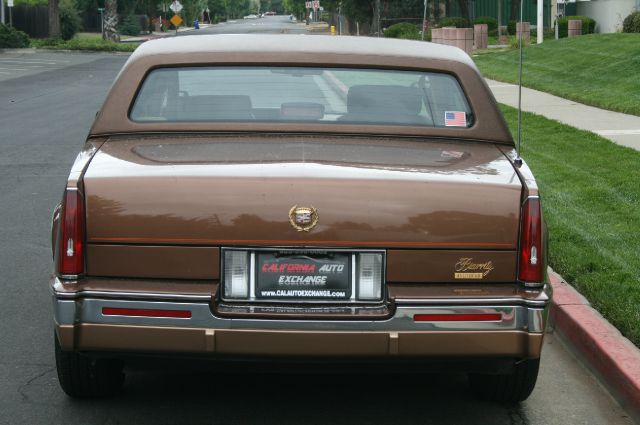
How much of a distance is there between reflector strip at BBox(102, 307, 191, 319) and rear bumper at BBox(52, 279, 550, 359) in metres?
0.01

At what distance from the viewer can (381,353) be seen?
13.9 ft

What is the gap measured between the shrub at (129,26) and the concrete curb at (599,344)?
271ft

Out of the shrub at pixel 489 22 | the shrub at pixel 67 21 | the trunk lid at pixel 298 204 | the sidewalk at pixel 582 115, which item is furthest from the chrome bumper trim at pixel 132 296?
the shrub at pixel 67 21

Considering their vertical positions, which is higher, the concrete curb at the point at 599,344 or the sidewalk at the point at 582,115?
the sidewalk at the point at 582,115

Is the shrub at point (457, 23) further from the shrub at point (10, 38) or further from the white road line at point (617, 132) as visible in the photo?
the white road line at point (617, 132)

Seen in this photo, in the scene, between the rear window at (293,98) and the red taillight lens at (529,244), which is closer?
the red taillight lens at (529,244)

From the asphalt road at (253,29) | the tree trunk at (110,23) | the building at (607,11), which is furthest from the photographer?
the asphalt road at (253,29)

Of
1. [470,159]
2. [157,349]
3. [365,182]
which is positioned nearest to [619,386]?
[470,159]

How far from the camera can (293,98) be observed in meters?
5.56

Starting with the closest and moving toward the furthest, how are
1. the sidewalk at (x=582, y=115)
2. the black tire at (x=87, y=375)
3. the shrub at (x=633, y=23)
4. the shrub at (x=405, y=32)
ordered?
the black tire at (x=87, y=375) → the sidewalk at (x=582, y=115) → the shrub at (x=633, y=23) → the shrub at (x=405, y=32)

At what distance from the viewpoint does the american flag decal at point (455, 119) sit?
17.6 feet

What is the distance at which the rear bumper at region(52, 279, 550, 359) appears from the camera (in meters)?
4.21

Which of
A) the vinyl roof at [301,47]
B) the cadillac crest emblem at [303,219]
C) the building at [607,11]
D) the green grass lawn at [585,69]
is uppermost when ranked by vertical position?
the building at [607,11]

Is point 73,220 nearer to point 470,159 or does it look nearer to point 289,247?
point 289,247
